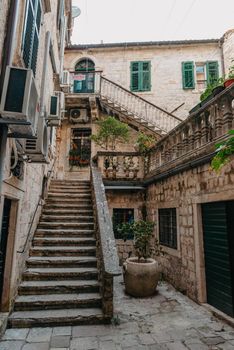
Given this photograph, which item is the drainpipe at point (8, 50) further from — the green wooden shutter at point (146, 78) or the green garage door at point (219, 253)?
the green wooden shutter at point (146, 78)

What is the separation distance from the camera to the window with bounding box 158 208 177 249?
258 inches

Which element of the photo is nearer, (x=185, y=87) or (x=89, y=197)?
(x=89, y=197)

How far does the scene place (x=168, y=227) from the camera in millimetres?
6973

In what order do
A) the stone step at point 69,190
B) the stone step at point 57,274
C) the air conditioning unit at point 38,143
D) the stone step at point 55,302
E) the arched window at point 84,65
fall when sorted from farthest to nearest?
the arched window at point 84,65 < the stone step at point 69,190 < the stone step at point 57,274 < the stone step at point 55,302 < the air conditioning unit at point 38,143

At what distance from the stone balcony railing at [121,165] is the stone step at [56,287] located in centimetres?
450

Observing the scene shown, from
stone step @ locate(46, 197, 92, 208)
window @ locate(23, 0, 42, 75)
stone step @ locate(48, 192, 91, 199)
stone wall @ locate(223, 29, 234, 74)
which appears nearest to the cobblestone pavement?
stone step @ locate(46, 197, 92, 208)

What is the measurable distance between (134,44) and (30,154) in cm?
1253

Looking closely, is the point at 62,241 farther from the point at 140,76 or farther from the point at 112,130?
the point at 140,76

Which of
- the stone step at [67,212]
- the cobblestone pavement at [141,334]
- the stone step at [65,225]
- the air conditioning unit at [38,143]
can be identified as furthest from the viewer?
the stone step at [67,212]

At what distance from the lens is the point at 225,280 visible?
14.3 feet

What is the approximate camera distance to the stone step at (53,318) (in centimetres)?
395

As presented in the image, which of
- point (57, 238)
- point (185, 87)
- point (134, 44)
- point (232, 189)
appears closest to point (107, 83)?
point (134, 44)

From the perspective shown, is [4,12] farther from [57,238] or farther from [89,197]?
[89,197]

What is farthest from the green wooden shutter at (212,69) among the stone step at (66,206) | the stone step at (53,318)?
the stone step at (53,318)
